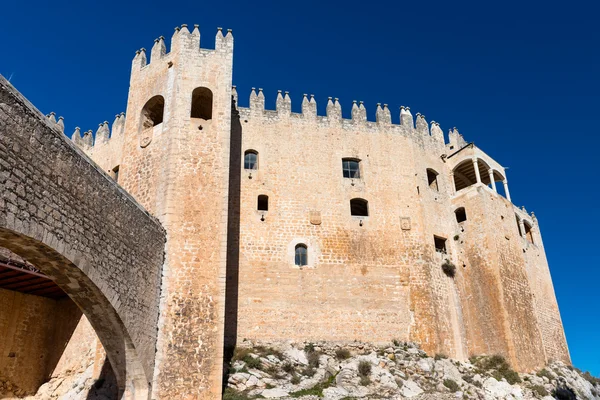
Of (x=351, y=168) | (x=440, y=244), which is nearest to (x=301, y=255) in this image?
(x=351, y=168)

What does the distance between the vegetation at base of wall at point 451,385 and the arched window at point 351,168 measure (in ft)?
27.2

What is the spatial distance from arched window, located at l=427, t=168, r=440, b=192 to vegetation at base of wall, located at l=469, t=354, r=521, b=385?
7227 mm

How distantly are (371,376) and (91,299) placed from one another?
902 centimetres

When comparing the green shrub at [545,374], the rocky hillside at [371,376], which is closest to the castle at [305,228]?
the green shrub at [545,374]

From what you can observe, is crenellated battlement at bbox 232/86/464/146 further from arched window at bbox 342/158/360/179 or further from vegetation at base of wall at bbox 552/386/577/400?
vegetation at base of wall at bbox 552/386/577/400

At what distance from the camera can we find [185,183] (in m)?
15.0

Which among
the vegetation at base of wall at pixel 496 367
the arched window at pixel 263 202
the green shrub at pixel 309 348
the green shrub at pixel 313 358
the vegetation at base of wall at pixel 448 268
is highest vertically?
the arched window at pixel 263 202

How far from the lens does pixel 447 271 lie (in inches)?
833

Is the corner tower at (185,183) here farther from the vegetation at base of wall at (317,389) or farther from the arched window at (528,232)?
the arched window at (528,232)

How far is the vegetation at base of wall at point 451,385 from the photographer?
16.9 metres

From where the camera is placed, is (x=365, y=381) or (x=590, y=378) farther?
(x=590, y=378)

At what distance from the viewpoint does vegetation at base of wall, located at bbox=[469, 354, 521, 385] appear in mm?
18359

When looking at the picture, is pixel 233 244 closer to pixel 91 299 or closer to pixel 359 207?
pixel 359 207

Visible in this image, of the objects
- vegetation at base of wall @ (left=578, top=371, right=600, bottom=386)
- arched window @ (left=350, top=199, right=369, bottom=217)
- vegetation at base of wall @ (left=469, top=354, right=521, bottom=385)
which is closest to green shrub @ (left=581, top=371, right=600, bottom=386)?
vegetation at base of wall @ (left=578, top=371, right=600, bottom=386)
